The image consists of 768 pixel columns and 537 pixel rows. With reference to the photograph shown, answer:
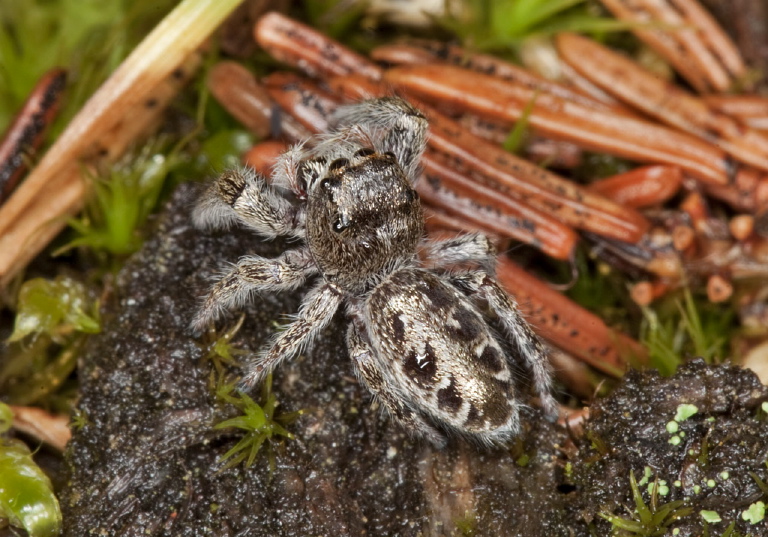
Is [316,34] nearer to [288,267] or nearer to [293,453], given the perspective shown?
[288,267]

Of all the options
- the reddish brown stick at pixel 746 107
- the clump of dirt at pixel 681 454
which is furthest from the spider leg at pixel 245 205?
the reddish brown stick at pixel 746 107

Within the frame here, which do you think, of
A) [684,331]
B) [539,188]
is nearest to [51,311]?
[539,188]

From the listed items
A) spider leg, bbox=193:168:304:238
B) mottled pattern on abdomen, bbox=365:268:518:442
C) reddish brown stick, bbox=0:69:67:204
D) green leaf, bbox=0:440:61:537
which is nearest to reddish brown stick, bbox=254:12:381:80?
spider leg, bbox=193:168:304:238

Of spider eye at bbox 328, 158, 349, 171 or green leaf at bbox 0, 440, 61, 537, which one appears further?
spider eye at bbox 328, 158, 349, 171

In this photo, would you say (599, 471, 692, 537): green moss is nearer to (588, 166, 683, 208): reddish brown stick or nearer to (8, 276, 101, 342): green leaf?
(588, 166, 683, 208): reddish brown stick

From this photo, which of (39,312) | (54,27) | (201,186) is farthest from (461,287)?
(54,27)

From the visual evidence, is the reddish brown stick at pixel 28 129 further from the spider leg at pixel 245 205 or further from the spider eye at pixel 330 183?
the spider eye at pixel 330 183
